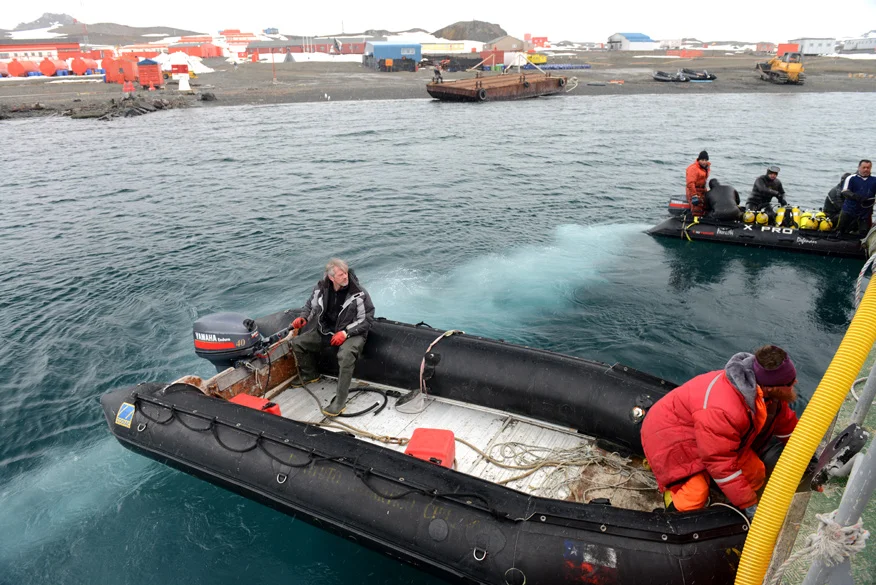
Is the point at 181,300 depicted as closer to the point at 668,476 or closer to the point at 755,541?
the point at 668,476

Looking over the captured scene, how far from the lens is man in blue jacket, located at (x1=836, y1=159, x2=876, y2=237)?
9.36 m

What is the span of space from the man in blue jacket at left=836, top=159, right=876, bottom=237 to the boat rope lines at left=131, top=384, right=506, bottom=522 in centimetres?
958

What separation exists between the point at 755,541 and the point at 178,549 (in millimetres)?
4779

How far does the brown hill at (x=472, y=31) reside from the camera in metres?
127

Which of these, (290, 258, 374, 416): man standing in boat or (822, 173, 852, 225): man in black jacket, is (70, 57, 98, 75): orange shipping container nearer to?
(290, 258, 374, 416): man standing in boat

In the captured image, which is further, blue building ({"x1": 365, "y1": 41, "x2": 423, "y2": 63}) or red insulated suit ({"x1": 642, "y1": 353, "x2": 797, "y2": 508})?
blue building ({"x1": 365, "y1": 41, "x2": 423, "y2": 63})

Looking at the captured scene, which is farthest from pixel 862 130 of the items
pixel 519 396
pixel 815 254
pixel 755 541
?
pixel 755 541

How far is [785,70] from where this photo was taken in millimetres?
46312

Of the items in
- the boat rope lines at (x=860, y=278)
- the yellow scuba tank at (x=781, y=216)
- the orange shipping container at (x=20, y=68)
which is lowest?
the yellow scuba tank at (x=781, y=216)

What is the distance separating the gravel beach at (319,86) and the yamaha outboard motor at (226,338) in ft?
109

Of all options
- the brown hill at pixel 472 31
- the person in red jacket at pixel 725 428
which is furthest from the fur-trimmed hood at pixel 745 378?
the brown hill at pixel 472 31

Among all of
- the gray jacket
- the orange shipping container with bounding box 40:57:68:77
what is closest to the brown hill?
the orange shipping container with bounding box 40:57:68:77

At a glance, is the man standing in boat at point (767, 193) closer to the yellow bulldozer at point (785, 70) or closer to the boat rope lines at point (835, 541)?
the boat rope lines at point (835, 541)

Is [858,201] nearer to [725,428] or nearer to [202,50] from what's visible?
[725,428]
